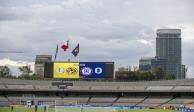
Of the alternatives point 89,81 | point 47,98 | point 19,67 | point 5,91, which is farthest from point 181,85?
point 19,67

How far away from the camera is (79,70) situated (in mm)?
104312

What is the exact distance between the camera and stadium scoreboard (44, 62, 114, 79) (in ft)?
338

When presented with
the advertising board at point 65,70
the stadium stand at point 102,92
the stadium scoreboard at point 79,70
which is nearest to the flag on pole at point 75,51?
the stadium scoreboard at point 79,70

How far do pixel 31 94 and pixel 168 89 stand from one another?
36419 millimetres

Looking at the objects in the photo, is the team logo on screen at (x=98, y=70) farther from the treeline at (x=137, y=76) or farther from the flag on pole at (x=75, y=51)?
the treeline at (x=137, y=76)

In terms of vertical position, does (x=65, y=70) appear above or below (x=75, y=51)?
below

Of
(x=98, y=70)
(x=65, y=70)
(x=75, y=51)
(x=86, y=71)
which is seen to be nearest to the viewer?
(x=98, y=70)

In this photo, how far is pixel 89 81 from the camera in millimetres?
130000

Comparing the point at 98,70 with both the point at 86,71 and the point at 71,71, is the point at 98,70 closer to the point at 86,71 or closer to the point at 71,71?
the point at 86,71

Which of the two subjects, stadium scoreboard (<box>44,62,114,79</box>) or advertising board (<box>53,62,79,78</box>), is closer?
stadium scoreboard (<box>44,62,114,79</box>)

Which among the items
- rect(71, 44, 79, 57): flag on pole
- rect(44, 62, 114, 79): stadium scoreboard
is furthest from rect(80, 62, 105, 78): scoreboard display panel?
rect(71, 44, 79, 57): flag on pole

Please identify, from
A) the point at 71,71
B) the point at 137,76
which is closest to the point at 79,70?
the point at 71,71

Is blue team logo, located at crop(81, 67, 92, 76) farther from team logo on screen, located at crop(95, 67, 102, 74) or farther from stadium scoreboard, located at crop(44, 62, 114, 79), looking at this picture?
team logo on screen, located at crop(95, 67, 102, 74)

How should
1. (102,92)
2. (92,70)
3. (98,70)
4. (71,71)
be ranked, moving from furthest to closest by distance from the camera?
(102,92)
(71,71)
(92,70)
(98,70)
